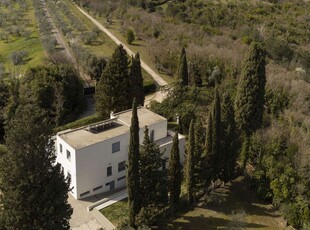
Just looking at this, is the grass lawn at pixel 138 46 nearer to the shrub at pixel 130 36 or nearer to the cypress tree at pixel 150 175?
the shrub at pixel 130 36

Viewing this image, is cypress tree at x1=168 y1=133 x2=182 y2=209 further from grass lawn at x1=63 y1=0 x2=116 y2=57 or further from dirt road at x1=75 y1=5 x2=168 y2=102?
grass lawn at x1=63 y1=0 x2=116 y2=57

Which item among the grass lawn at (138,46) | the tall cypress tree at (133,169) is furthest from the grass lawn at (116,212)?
the grass lawn at (138,46)

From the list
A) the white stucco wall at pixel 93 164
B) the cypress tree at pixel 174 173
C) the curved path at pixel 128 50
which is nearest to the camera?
the cypress tree at pixel 174 173

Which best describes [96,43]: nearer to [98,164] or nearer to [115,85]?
[115,85]

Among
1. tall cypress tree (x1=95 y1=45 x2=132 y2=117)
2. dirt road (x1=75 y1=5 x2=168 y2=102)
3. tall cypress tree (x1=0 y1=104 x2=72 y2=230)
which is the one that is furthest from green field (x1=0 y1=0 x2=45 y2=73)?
tall cypress tree (x1=0 y1=104 x2=72 y2=230)

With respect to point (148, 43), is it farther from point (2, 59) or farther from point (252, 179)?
point (252, 179)
